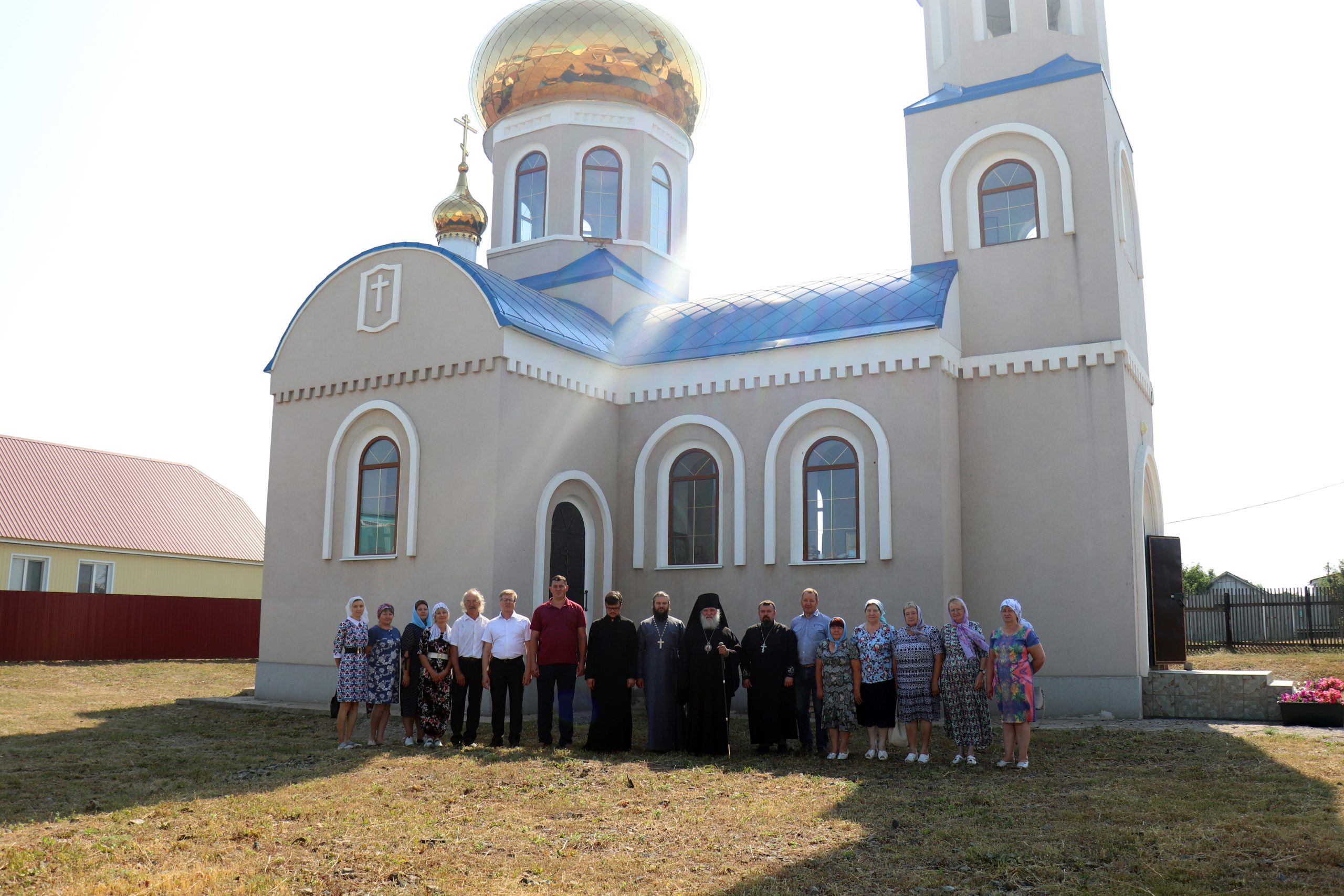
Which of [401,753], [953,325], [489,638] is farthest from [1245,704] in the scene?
[401,753]

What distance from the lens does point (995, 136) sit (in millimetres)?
14008

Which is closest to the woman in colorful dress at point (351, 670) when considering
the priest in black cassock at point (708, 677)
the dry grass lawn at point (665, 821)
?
the dry grass lawn at point (665, 821)

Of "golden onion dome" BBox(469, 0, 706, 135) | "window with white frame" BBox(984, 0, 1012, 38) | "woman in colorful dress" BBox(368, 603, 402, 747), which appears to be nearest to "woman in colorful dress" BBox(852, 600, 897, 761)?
"woman in colorful dress" BBox(368, 603, 402, 747)

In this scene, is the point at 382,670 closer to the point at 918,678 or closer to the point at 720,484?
the point at 918,678

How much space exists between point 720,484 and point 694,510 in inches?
20.8

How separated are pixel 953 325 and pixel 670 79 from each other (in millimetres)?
7115

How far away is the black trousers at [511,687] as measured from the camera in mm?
9617

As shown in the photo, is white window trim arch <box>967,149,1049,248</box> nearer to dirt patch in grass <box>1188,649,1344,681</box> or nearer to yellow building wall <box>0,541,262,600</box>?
dirt patch in grass <box>1188,649,1344,681</box>

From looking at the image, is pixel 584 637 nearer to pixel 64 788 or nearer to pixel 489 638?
pixel 489 638

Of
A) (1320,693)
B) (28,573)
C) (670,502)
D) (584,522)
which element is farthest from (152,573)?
(1320,693)

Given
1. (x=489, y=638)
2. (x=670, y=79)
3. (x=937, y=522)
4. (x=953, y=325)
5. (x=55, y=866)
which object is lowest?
(x=55, y=866)

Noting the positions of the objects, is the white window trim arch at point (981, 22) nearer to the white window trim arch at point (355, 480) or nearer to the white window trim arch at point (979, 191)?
the white window trim arch at point (979, 191)

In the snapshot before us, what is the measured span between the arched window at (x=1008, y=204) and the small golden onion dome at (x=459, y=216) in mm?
7838

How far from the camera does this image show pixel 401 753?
9078 mm
